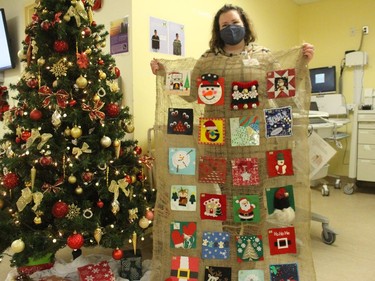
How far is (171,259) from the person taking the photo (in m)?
1.64

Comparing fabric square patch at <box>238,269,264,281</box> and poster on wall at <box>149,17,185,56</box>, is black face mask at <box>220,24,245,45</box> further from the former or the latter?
fabric square patch at <box>238,269,264,281</box>

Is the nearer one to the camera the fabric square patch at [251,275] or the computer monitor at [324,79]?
the fabric square patch at [251,275]

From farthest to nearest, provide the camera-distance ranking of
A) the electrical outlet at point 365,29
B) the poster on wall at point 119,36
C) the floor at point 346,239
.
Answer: the electrical outlet at point 365,29, the poster on wall at point 119,36, the floor at point 346,239

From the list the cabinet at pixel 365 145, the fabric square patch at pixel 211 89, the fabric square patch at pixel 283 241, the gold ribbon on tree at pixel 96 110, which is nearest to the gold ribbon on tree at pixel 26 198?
the gold ribbon on tree at pixel 96 110

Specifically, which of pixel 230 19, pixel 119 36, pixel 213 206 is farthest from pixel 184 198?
pixel 119 36

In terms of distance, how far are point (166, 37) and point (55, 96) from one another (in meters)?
1.13

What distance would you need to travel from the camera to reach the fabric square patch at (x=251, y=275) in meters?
1.53

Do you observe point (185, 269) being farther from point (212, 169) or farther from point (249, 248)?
point (212, 169)

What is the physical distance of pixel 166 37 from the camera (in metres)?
2.51

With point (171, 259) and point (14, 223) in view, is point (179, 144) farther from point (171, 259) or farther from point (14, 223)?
point (14, 223)

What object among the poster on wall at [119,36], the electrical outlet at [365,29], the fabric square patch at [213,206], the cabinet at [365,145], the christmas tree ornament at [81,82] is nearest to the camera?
the fabric square patch at [213,206]

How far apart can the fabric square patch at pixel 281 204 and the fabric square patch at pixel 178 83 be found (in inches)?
25.1

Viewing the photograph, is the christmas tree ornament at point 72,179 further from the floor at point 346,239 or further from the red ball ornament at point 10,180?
the floor at point 346,239

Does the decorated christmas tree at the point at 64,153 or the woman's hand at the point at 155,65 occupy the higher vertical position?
the woman's hand at the point at 155,65
